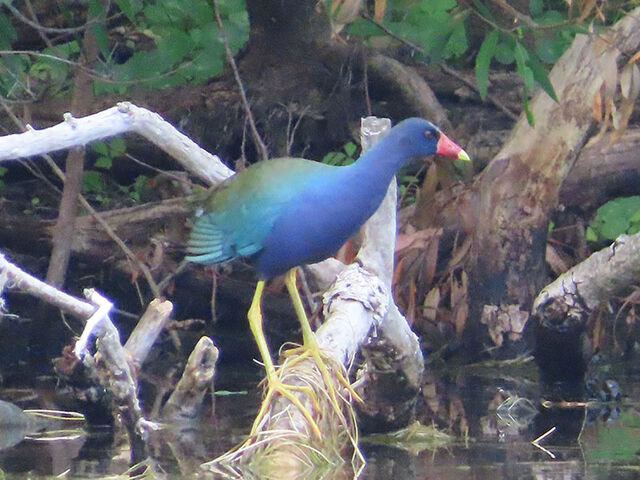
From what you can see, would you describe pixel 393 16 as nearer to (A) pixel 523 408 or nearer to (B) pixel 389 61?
(B) pixel 389 61

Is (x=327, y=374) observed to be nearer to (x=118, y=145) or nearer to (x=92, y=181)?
(x=118, y=145)

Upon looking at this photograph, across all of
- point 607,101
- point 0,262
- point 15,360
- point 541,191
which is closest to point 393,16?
point 541,191

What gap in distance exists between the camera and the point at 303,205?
379 cm

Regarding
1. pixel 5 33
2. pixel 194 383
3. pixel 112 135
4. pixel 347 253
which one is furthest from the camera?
pixel 347 253

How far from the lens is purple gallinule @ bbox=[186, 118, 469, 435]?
12.3 feet

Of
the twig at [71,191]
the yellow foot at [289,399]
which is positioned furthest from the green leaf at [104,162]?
the yellow foot at [289,399]

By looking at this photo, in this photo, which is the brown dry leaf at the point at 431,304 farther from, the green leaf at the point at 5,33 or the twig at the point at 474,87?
the green leaf at the point at 5,33

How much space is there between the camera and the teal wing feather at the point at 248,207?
3.85 m

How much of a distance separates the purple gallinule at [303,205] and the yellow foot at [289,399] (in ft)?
0.14

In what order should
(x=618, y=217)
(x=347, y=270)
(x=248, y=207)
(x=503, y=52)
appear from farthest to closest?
(x=618, y=217)
(x=503, y=52)
(x=347, y=270)
(x=248, y=207)

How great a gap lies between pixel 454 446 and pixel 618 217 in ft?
7.77

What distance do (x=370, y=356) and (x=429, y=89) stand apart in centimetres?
263

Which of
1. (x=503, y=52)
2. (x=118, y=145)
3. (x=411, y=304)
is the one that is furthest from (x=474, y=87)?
(x=118, y=145)

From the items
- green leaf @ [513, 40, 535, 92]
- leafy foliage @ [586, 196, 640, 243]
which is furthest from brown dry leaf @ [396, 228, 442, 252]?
green leaf @ [513, 40, 535, 92]
